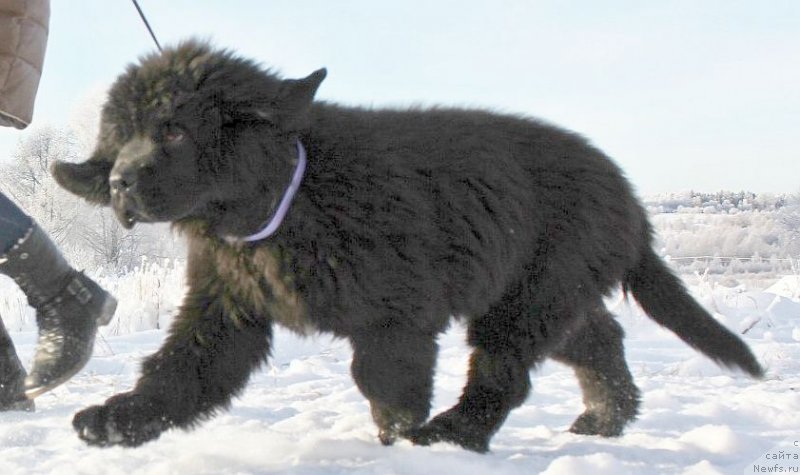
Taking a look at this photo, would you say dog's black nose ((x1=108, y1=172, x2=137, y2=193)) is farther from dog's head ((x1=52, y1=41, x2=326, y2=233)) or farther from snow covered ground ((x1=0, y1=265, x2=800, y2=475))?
snow covered ground ((x1=0, y1=265, x2=800, y2=475))

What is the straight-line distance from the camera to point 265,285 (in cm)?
241

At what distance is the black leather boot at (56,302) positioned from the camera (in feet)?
8.50

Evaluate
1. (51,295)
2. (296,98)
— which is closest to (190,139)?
(296,98)

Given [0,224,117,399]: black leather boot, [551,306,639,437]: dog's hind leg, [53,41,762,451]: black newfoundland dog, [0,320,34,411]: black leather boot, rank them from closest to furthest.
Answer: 1. [53,41,762,451]: black newfoundland dog
2. [0,224,117,399]: black leather boot
3. [0,320,34,411]: black leather boot
4. [551,306,639,437]: dog's hind leg

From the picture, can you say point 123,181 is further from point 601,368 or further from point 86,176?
point 601,368

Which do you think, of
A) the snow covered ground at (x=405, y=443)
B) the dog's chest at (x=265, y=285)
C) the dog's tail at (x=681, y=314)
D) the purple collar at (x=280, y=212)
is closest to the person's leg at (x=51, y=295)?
the snow covered ground at (x=405, y=443)

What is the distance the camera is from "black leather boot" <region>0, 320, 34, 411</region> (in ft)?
9.88

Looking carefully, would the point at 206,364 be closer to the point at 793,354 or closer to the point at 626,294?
the point at 626,294

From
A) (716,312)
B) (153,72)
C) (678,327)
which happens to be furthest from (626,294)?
(716,312)

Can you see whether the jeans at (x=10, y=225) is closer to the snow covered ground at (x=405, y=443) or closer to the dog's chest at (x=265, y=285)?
the snow covered ground at (x=405, y=443)

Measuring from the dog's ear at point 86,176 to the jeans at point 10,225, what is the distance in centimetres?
39

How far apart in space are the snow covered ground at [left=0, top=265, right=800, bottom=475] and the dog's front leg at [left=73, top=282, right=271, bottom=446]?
10 cm

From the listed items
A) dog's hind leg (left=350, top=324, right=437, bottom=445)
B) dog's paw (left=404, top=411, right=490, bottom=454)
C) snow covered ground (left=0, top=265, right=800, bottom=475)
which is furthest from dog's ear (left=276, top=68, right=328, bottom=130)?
dog's paw (left=404, top=411, right=490, bottom=454)

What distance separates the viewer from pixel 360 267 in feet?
7.86
